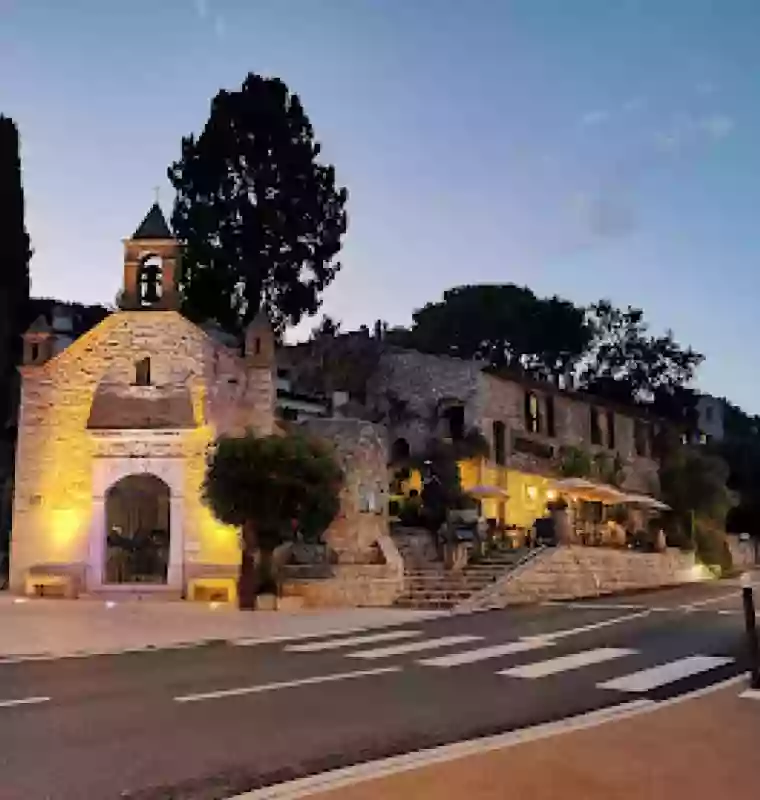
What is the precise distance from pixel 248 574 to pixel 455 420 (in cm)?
1576

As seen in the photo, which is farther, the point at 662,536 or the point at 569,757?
the point at 662,536

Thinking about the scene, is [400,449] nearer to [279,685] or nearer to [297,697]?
[279,685]

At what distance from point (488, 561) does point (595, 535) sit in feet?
21.4

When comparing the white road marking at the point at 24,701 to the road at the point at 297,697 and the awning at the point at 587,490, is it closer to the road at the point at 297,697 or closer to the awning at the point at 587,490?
the road at the point at 297,697

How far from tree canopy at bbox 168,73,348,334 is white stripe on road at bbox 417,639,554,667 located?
1034 inches

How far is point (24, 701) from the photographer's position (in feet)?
28.6

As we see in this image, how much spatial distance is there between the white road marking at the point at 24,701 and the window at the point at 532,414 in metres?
30.9

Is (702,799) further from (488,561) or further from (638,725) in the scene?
(488,561)

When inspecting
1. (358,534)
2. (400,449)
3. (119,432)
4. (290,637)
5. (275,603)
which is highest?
(400,449)

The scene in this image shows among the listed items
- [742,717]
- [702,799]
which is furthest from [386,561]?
[702,799]

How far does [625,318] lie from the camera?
59.2 m

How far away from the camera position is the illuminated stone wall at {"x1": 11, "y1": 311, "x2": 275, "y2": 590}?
2483 cm

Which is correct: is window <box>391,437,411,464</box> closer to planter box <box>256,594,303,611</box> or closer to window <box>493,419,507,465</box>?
window <box>493,419,507,465</box>

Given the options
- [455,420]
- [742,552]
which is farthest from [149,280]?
[742,552]
